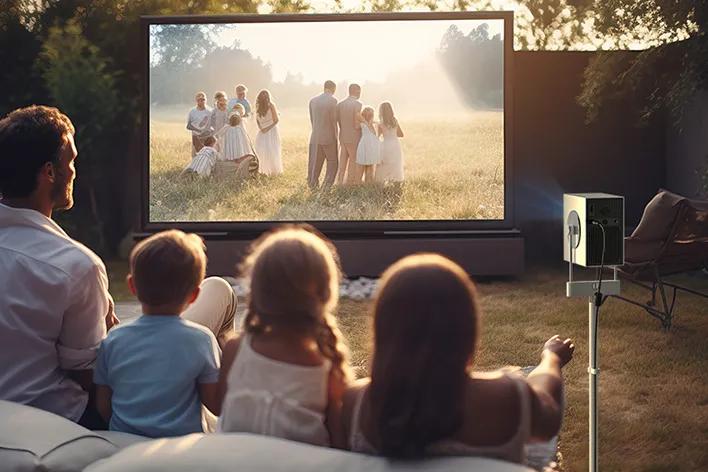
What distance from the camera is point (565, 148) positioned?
31.4 feet

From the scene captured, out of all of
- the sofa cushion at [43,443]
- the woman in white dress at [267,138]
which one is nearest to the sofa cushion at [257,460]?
the sofa cushion at [43,443]

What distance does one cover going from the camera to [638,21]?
852cm

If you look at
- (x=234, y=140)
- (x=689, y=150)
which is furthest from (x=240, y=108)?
(x=689, y=150)

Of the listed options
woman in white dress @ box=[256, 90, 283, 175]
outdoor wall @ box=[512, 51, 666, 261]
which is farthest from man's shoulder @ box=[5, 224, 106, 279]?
outdoor wall @ box=[512, 51, 666, 261]

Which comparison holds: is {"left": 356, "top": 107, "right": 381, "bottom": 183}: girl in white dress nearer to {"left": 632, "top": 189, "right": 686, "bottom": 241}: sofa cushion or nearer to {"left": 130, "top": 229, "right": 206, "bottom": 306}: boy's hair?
{"left": 632, "top": 189, "right": 686, "bottom": 241}: sofa cushion

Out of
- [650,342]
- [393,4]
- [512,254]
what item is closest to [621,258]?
[650,342]

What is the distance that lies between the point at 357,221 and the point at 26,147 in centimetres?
645

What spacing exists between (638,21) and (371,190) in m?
2.46

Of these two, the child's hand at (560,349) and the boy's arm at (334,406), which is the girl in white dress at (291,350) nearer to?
the boy's arm at (334,406)

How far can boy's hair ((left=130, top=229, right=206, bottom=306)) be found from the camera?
2.37m

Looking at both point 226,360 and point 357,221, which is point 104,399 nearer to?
point 226,360

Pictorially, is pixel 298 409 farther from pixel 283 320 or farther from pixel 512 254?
pixel 512 254

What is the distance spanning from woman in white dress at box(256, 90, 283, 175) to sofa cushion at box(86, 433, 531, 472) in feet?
24.0

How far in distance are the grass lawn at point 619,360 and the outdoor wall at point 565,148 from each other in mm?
1122
